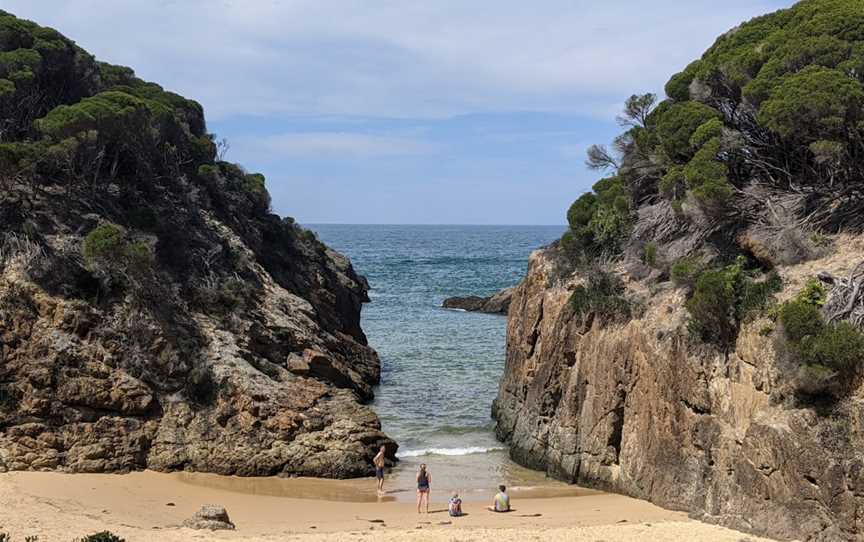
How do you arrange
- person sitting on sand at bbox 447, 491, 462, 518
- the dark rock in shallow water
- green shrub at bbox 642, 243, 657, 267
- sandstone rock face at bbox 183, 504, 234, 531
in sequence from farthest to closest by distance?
the dark rock in shallow water
green shrub at bbox 642, 243, 657, 267
person sitting on sand at bbox 447, 491, 462, 518
sandstone rock face at bbox 183, 504, 234, 531

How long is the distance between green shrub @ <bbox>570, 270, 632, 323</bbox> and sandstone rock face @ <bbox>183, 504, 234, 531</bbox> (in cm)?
1110

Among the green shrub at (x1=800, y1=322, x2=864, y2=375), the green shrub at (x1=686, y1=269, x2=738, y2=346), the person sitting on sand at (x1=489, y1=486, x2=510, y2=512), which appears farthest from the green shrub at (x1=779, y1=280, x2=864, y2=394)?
the person sitting on sand at (x1=489, y1=486, x2=510, y2=512)

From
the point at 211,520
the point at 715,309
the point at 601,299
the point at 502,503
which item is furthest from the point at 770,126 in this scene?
the point at 211,520

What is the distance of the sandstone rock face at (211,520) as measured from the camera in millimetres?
17828

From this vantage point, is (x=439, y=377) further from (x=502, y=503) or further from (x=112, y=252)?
(x=502, y=503)

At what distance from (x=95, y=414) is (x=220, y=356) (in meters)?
3.96

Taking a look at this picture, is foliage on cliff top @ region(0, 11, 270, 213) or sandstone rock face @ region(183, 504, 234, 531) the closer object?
sandstone rock face @ region(183, 504, 234, 531)

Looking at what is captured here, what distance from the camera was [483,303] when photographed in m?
67.7

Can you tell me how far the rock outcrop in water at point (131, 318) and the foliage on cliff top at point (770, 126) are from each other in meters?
10.3

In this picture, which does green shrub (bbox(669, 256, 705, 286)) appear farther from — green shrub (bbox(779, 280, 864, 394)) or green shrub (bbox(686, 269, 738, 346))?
green shrub (bbox(779, 280, 864, 394))

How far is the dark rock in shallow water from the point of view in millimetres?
65750

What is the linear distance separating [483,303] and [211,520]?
50378 mm

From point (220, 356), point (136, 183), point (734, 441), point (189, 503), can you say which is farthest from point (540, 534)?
point (136, 183)

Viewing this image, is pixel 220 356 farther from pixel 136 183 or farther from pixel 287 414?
pixel 136 183
